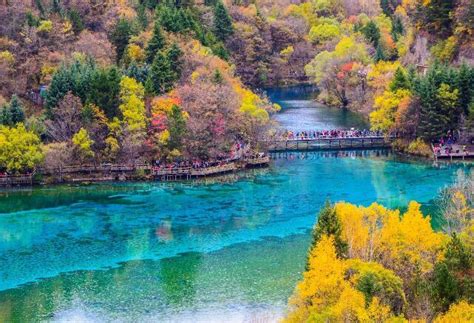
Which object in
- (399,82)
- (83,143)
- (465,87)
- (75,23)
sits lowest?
(83,143)

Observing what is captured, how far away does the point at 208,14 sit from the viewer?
4611 inches

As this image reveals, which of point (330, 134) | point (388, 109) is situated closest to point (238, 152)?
point (330, 134)

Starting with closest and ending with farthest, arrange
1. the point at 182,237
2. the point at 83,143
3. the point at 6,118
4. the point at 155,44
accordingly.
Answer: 1. the point at 182,237
2. the point at 83,143
3. the point at 6,118
4. the point at 155,44

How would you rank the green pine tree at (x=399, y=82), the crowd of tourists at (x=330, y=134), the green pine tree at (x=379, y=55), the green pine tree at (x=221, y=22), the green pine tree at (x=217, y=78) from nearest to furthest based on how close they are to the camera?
1. the green pine tree at (x=217, y=78)
2. the green pine tree at (x=399, y=82)
3. the crowd of tourists at (x=330, y=134)
4. the green pine tree at (x=379, y=55)
5. the green pine tree at (x=221, y=22)

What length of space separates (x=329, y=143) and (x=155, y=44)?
21.4 meters

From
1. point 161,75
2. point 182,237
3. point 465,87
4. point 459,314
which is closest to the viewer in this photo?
point 459,314

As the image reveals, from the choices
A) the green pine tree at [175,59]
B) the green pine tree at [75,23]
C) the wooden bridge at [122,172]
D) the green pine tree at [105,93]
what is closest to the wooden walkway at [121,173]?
the wooden bridge at [122,172]

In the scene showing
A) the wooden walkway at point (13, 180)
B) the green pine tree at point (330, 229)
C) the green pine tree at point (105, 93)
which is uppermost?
the green pine tree at point (105, 93)

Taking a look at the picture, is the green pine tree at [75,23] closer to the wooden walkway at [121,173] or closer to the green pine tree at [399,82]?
the wooden walkway at [121,173]

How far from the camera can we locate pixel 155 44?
Answer: 92.0 m

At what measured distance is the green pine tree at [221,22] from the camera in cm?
11831

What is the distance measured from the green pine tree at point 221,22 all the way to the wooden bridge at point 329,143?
1456 inches

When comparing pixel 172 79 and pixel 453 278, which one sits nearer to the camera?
pixel 453 278

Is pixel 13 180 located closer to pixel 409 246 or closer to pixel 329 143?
pixel 329 143
